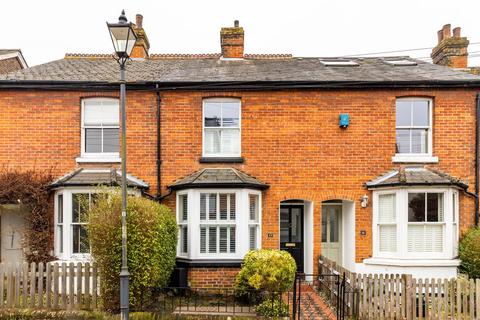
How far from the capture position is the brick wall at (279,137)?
13.3 m

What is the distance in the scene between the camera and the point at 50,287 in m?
10.1

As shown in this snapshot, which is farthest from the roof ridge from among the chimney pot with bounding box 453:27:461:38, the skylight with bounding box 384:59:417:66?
the chimney pot with bounding box 453:27:461:38

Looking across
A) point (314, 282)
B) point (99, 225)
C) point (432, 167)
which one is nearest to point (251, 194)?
Result: point (314, 282)

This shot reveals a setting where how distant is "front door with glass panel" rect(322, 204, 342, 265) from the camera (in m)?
14.5

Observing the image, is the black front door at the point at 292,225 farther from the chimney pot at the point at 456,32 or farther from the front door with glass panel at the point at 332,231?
the chimney pot at the point at 456,32

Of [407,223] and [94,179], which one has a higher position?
[94,179]

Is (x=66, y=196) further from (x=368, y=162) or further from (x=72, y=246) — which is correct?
(x=368, y=162)

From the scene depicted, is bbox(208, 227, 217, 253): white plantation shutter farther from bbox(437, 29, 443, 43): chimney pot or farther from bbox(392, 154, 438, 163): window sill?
bbox(437, 29, 443, 43): chimney pot

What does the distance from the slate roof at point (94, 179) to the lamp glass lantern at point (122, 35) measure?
4593mm

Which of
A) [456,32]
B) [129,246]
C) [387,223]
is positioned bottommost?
[129,246]

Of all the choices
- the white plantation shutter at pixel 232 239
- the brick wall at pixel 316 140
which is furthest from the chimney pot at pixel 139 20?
the white plantation shutter at pixel 232 239

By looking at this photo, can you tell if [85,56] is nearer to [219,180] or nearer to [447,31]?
[219,180]

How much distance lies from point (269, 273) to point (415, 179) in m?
5.38

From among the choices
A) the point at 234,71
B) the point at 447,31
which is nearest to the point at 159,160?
the point at 234,71
